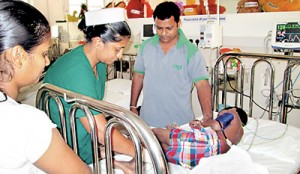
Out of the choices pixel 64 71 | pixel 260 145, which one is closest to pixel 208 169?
pixel 260 145

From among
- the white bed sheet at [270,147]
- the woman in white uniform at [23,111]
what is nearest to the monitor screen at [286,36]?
the white bed sheet at [270,147]

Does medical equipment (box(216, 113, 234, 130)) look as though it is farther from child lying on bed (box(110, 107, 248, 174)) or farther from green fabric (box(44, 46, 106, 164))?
green fabric (box(44, 46, 106, 164))

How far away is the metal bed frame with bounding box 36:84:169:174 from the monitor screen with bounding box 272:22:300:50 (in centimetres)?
212

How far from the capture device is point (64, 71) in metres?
1.44

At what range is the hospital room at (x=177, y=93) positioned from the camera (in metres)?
1.34

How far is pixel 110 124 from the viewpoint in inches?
44.2

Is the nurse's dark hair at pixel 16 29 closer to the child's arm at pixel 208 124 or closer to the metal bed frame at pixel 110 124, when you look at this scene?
the metal bed frame at pixel 110 124

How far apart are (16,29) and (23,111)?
9.7 inches

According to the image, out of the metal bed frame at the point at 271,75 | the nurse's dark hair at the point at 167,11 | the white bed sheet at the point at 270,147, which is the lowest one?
the white bed sheet at the point at 270,147

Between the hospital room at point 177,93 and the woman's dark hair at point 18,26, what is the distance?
16 cm

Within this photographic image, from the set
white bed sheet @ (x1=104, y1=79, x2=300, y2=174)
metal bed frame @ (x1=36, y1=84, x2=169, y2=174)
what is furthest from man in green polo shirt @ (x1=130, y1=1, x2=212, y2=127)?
metal bed frame @ (x1=36, y1=84, x2=169, y2=174)

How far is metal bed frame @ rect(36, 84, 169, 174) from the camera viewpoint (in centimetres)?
92

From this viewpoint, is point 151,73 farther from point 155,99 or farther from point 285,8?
point 285,8

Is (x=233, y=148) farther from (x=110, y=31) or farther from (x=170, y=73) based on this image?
(x=110, y=31)
